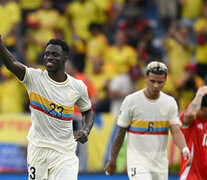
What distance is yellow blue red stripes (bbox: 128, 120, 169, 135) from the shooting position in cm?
855

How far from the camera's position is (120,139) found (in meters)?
8.57

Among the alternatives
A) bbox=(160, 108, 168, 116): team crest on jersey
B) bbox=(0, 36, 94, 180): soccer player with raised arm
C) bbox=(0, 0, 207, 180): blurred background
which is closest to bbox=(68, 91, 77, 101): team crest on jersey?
bbox=(0, 36, 94, 180): soccer player with raised arm

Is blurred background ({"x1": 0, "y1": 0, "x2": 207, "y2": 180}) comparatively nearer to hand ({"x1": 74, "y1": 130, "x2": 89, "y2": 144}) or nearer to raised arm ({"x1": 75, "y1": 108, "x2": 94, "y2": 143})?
raised arm ({"x1": 75, "y1": 108, "x2": 94, "y2": 143})

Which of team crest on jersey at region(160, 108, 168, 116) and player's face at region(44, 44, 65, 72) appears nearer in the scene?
player's face at region(44, 44, 65, 72)

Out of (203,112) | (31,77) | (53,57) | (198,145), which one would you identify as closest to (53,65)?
(53,57)

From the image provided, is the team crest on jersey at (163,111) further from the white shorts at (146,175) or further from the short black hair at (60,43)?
the short black hair at (60,43)

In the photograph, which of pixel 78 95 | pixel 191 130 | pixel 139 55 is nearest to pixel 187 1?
pixel 139 55

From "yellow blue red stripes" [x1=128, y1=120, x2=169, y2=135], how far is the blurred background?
342 centimetres

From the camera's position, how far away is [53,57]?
7.48m

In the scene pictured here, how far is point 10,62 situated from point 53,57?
23.3 inches

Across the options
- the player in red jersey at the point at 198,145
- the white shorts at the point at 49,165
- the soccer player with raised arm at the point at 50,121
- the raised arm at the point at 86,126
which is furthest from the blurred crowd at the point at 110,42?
the white shorts at the point at 49,165

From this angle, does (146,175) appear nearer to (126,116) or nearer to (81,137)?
(126,116)

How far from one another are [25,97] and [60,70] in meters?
6.87

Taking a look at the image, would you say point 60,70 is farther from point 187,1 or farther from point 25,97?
point 187,1
